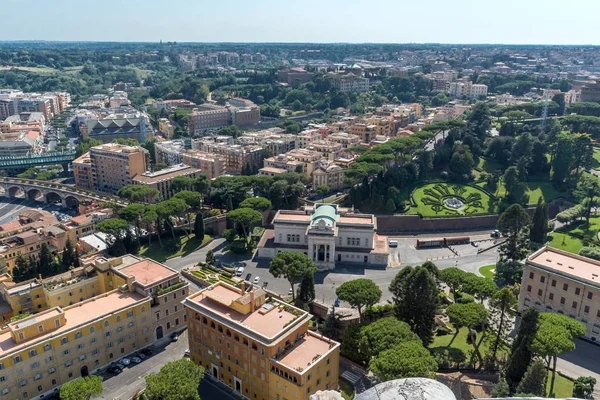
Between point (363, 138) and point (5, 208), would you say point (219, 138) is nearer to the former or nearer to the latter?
point (363, 138)

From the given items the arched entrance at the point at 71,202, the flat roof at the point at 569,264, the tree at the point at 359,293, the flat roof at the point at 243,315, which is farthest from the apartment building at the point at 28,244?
the flat roof at the point at 569,264

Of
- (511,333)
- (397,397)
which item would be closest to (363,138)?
(511,333)

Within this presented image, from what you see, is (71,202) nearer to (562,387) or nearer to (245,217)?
(245,217)

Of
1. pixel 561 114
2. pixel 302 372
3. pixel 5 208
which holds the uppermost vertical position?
pixel 561 114

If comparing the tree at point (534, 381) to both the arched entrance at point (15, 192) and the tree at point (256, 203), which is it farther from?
the arched entrance at point (15, 192)

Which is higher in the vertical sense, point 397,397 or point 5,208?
point 397,397

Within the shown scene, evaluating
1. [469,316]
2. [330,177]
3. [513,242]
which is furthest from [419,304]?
[330,177]

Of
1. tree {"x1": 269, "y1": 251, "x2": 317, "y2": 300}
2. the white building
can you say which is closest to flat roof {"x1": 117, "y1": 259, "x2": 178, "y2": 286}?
tree {"x1": 269, "y1": 251, "x2": 317, "y2": 300}
